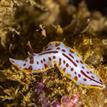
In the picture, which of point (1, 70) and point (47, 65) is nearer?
point (47, 65)

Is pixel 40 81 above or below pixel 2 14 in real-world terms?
below

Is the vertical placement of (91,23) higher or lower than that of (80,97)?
higher

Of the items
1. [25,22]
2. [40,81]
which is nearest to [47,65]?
[40,81]

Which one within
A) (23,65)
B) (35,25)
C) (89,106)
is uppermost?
(35,25)

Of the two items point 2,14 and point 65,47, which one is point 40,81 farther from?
point 2,14

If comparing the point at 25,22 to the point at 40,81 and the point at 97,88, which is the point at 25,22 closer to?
the point at 40,81

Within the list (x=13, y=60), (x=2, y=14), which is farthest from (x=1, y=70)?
(x=2, y=14)
